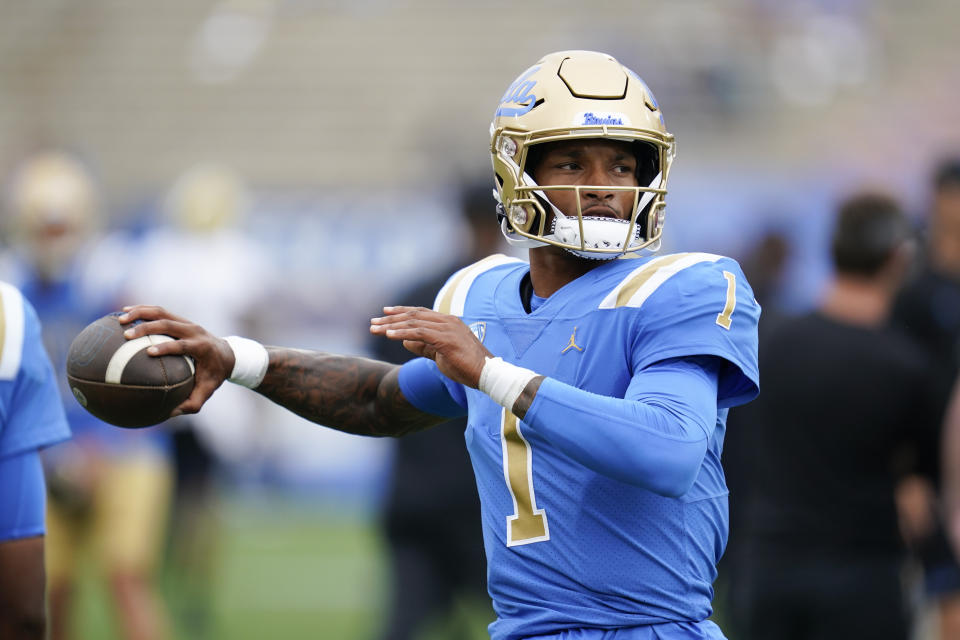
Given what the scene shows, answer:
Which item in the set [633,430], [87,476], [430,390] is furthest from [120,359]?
[87,476]

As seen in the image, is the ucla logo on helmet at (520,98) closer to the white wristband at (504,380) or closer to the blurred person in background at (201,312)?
the white wristband at (504,380)

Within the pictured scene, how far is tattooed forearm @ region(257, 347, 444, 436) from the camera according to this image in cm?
300

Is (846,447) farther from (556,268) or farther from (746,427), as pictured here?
(556,268)

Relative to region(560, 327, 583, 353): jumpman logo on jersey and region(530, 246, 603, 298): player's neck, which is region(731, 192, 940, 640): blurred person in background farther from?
region(560, 327, 583, 353): jumpman logo on jersey

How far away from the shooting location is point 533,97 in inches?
108

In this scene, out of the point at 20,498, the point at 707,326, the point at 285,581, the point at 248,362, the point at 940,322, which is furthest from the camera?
the point at 285,581

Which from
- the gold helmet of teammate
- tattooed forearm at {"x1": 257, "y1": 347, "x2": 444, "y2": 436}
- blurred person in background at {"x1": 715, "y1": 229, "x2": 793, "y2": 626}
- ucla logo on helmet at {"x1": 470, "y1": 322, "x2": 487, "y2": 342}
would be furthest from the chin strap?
the gold helmet of teammate

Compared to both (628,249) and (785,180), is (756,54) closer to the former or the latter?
(785,180)

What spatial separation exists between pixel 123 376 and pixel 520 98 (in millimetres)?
999

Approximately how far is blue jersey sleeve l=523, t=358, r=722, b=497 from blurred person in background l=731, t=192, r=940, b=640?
203 centimetres

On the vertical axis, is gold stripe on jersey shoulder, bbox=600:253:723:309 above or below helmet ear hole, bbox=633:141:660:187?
below

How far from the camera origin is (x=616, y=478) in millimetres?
2338

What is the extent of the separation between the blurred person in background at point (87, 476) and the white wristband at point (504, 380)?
3441 mm

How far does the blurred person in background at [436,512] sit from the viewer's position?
16.3 feet
